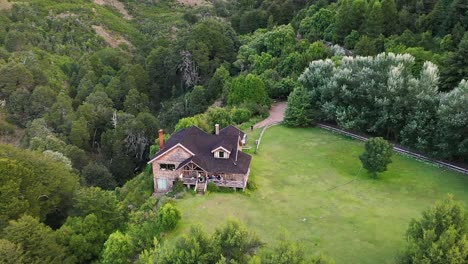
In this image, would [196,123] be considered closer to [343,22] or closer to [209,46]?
[343,22]

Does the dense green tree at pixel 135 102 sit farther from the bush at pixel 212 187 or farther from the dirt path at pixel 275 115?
the bush at pixel 212 187

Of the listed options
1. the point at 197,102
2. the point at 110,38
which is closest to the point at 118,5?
the point at 110,38

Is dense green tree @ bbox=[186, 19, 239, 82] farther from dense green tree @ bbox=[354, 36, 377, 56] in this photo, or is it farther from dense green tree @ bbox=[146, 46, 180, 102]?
dense green tree @ bbox=[354, 36, 377, 56]

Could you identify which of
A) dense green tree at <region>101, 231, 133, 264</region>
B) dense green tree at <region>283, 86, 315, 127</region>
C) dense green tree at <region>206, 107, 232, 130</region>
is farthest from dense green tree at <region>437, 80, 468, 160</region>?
dense green tree at <region>101, 231, 133, 264</region>

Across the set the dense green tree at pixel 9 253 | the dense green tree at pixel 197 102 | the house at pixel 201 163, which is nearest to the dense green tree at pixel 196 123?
the house at pixel 201 163

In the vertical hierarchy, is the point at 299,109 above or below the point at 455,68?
below
